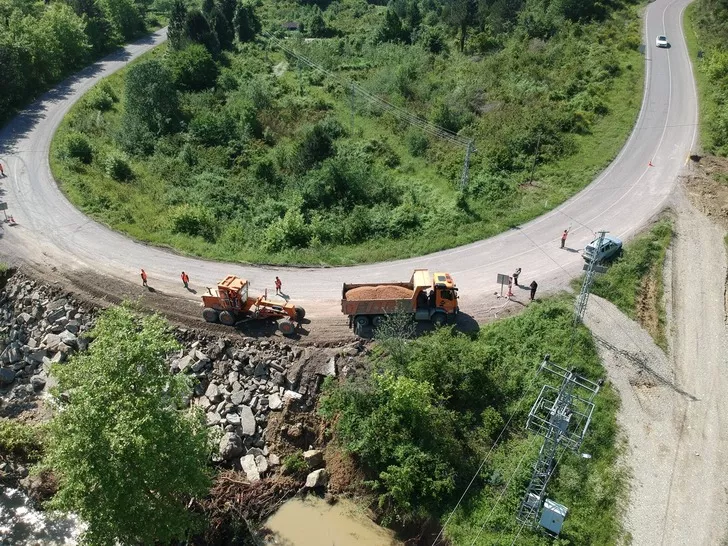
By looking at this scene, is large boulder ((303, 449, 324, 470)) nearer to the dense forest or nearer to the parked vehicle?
the parked vehicle

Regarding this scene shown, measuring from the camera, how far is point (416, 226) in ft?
121

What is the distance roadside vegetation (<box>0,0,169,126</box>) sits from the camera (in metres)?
54.7

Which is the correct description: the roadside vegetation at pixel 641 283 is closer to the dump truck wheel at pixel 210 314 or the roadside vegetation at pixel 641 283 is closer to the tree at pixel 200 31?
the dump truck wheel at pixel 210 314

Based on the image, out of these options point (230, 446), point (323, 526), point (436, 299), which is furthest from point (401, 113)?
point (323, 526)

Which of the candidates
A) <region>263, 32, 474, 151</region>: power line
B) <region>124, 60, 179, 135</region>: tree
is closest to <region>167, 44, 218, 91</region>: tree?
<region>124, 60, 179, 135</region>: tree

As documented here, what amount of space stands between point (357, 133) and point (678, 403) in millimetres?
35675

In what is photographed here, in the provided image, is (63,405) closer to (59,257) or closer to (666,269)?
(59,257)

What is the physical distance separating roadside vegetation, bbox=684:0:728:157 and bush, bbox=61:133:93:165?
50.7 meters

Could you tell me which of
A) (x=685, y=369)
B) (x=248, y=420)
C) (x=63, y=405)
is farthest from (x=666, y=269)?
(x=63, y=405)

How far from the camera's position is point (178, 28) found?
72.3m

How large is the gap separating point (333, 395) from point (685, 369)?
661 inches

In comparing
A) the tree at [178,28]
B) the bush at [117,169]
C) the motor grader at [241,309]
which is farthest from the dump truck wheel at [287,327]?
the tree at [178,28]

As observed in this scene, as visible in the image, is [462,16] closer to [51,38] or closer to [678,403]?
[51,38]

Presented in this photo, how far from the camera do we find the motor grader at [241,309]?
1097 inches
